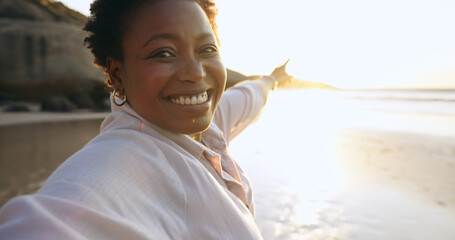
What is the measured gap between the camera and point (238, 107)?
91.0 inches

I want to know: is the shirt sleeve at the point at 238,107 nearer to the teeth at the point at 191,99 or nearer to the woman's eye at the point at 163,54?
the teeth at the point at 191,99

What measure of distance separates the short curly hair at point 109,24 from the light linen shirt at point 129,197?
26 centimetres

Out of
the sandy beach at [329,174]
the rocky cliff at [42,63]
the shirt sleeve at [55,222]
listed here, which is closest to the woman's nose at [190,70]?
the shirt sleeve at [55,222]

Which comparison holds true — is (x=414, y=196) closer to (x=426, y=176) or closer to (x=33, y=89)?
(x=426, y=176)

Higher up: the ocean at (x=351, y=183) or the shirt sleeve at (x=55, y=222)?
the shirt sleeve at (x=55, y=222)

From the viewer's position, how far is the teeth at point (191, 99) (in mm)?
1045

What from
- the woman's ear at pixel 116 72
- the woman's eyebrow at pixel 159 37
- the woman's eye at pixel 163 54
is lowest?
the woman's ear at pixel 116 72

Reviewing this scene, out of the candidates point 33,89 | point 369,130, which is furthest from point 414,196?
point 33,89

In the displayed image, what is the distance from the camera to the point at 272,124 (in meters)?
8.20

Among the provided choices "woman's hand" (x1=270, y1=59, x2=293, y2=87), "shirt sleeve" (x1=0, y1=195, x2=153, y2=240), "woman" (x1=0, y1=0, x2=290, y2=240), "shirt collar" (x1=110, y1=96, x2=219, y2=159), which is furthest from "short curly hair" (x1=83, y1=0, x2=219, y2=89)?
"woman's hand" (x1=270, y1=59, x2=293, y2=87)

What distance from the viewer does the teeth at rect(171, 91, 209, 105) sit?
104cm

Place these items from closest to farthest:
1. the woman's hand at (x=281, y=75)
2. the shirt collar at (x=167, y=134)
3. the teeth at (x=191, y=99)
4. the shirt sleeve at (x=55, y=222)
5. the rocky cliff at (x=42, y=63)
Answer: the shirt sleeve at (x=55, y=222) < the shirt collar at (x=167, y=134) < the teeth at (x=191, y=99) < the woman's hand at (x=281, y=75) < the rocky cliff at (x=42, y=63)

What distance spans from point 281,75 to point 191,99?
2.63 meters

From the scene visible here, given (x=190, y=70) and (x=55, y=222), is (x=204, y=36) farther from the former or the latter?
(x=55, y=222)
